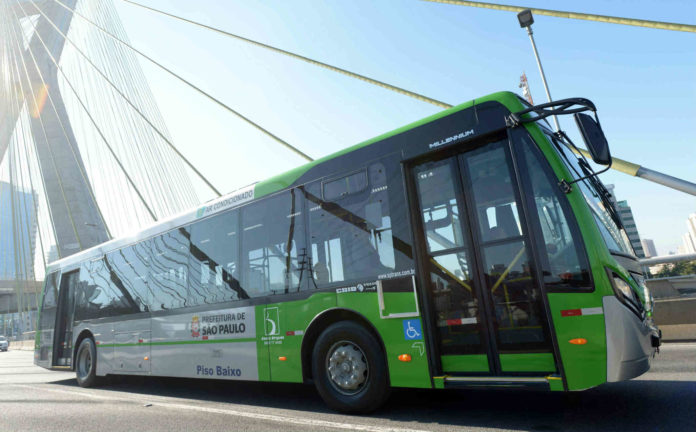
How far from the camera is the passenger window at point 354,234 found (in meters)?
4.58

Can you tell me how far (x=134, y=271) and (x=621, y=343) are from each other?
25.4 feet

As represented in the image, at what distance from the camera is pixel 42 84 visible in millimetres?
21656

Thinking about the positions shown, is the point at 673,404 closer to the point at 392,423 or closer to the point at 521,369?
the point at 521,369

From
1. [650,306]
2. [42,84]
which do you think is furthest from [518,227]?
[42,84]

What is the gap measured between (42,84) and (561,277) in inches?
1018

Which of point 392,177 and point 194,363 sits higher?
point 392,177

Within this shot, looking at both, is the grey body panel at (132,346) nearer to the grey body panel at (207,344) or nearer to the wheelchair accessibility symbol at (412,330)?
the grey body panel at (207,344)

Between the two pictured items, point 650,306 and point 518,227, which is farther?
point 650,306

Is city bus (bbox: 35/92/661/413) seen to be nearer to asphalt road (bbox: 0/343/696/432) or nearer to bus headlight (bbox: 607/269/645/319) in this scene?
bus headlight (bbox: 607/269/645/319)

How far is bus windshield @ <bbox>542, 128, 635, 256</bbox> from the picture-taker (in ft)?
12.6

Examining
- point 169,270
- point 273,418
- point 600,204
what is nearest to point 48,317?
point 169,270

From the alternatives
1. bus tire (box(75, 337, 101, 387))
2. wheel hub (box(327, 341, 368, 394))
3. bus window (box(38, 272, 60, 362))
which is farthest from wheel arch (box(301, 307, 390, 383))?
bus window (box(38, 272, 60, 362))

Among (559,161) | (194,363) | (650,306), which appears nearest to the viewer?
(559,161)

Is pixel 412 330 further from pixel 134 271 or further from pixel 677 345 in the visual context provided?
pixel 677 345
